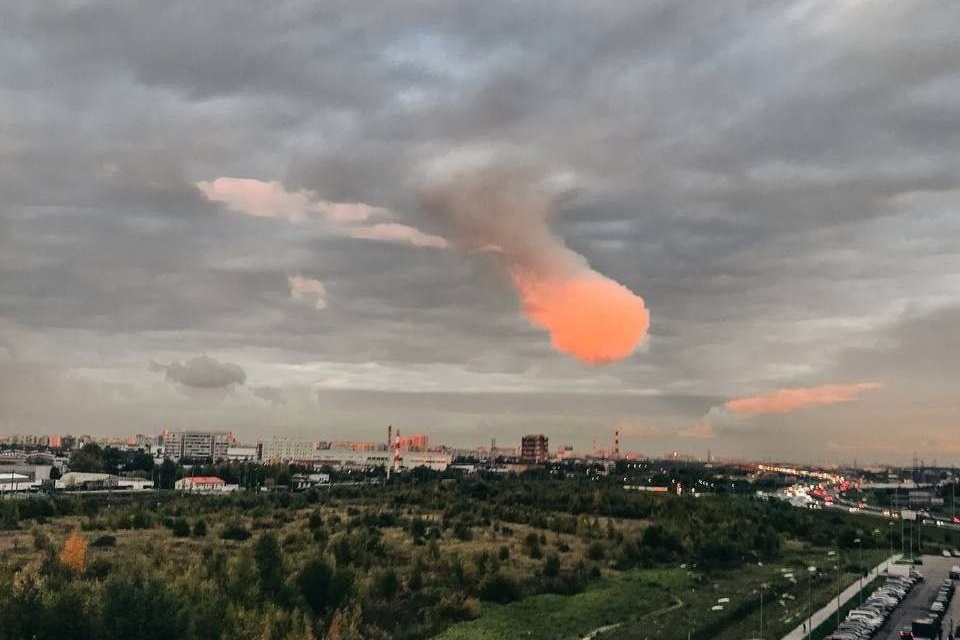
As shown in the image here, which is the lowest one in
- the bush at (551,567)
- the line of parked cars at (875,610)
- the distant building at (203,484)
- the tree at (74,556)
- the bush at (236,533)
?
the distant building at (203,484)

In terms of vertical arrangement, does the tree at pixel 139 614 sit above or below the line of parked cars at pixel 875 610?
above

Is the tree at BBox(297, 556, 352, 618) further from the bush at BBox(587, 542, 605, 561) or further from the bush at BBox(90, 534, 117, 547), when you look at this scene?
the bush at BBox(587, 542, 605, 561)

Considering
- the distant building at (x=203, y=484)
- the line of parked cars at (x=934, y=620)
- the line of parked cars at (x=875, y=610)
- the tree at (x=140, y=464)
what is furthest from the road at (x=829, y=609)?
the tree at (x=140, y=464)

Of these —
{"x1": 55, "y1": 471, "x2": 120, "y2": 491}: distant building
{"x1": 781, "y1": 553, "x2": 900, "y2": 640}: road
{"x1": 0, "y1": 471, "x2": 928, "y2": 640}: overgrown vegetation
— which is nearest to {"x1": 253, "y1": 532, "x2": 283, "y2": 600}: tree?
{"x1": 0, "y1": 471, "x2": 928, "y2": 640}: overgrown vegetation

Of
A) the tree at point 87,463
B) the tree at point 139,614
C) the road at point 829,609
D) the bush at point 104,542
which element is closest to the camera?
the tree at point 139,614

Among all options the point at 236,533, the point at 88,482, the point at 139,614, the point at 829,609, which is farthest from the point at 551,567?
the point at 88,482

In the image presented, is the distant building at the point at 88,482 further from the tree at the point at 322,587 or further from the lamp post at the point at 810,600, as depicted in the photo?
the lamp post at the point at 810,600

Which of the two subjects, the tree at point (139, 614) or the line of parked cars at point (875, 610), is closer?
the tree at point (139, 614)

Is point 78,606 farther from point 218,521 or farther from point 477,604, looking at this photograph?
point 218,521

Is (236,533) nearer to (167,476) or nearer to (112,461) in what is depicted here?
(167,476)
